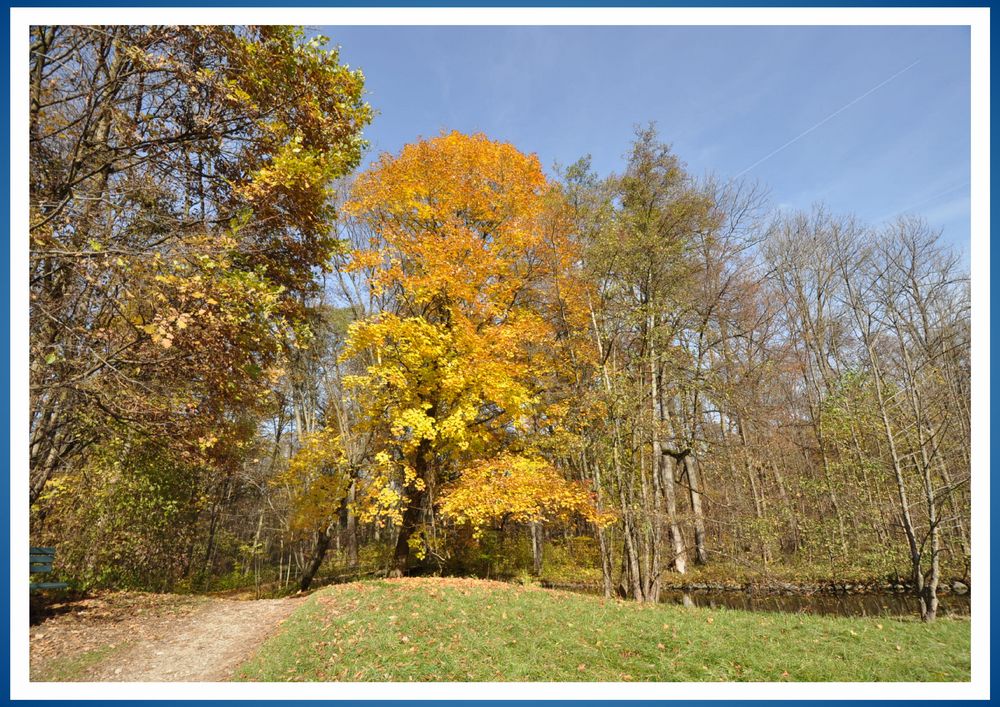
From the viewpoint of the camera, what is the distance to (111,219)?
14.1 feet

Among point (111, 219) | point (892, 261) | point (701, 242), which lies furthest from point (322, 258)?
point (892, 261)

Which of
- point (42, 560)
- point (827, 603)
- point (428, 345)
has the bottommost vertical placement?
point (827, 603)

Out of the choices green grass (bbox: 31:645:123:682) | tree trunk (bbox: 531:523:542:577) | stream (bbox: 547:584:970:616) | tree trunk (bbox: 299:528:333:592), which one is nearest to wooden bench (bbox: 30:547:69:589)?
green grass (bbox: 31:645:123:682)

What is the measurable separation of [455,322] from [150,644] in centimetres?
576

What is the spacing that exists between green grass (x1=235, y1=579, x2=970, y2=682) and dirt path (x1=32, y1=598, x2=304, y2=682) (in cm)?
37

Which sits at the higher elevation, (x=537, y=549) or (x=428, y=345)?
(x=428, y=345)

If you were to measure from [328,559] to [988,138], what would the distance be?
14872mm

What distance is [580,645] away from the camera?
15.5 ft

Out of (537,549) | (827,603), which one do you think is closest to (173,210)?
(537,549)

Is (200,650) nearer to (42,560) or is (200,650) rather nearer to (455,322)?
(42,560)

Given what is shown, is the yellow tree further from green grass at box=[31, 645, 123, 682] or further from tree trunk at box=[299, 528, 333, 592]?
green grass at box=[31, 645, 123, 682]

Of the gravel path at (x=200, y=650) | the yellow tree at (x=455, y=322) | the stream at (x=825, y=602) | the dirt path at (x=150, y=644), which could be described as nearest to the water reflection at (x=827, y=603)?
the stream at (x=825, y=602)

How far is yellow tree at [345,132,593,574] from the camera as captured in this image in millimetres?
7969

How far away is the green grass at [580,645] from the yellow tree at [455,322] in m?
2.22
